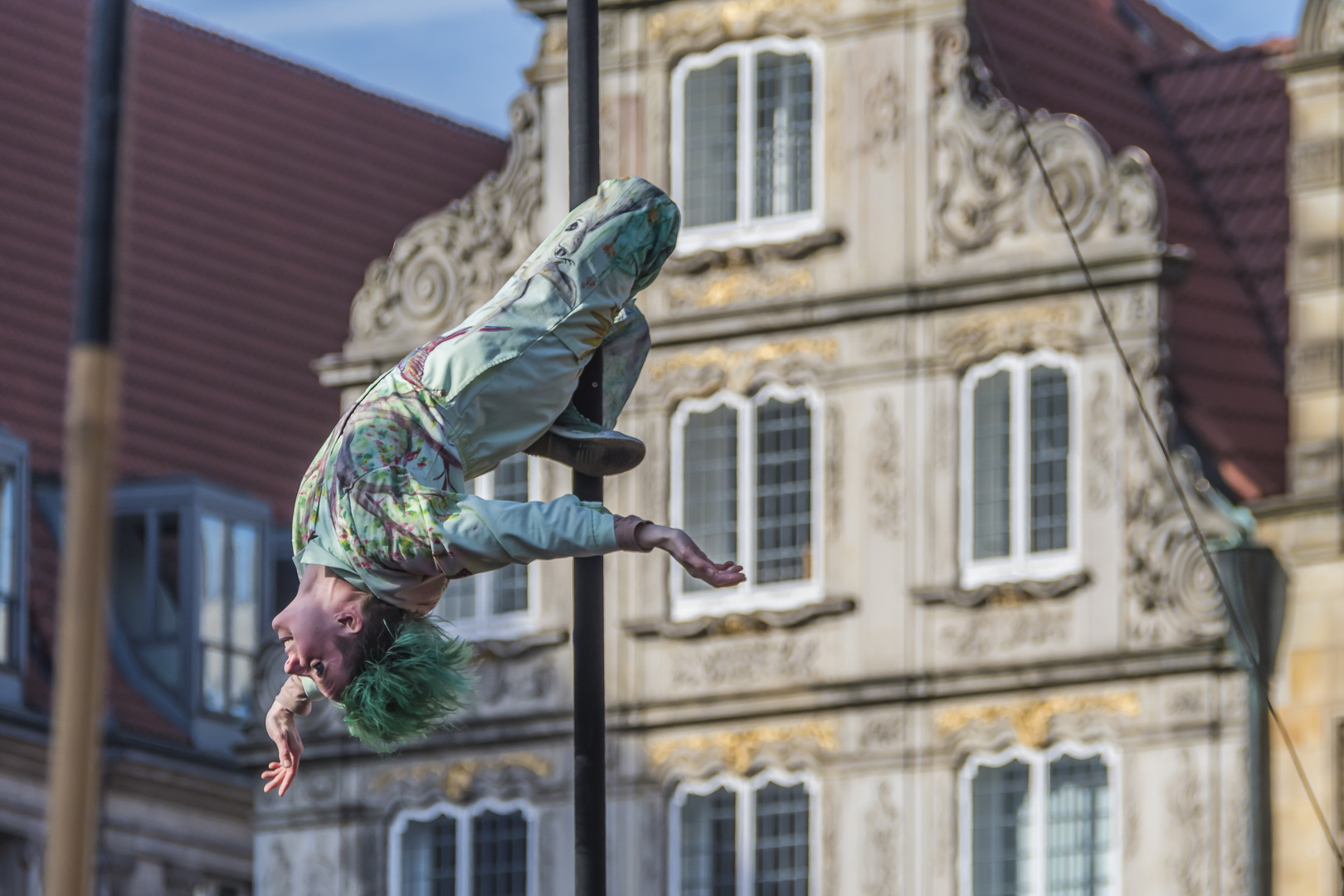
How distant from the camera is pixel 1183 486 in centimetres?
2695

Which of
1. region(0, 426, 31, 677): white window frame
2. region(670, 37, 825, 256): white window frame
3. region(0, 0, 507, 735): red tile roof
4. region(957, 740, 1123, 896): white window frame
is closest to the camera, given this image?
region(957, 740, 1123, 896): white window frame

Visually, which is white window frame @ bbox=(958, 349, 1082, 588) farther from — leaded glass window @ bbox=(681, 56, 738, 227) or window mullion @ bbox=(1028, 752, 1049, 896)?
leaded glass window @ bbox=(681, 56, 738, 227)

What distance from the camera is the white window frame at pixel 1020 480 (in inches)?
1073

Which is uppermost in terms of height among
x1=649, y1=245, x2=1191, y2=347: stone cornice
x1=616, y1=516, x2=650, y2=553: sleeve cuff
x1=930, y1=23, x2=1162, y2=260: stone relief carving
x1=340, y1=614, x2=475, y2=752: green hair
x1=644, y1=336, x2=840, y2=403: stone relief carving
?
x1=930, y1=23, x2=1162, y2=260: stone relief carving

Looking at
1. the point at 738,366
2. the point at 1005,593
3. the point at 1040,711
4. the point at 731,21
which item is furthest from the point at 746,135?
the point at 1040,711

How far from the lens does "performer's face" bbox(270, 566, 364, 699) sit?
12.3m

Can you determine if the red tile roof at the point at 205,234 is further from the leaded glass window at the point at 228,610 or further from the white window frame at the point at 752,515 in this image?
the white window frame at the point at 752,515

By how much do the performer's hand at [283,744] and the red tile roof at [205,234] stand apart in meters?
18.0

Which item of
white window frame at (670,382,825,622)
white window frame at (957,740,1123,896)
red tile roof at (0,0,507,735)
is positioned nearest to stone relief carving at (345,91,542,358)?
white window frame at (670,382,825,622)

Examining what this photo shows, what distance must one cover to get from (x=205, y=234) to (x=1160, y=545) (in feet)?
35.3

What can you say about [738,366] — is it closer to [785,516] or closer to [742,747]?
[785,516]

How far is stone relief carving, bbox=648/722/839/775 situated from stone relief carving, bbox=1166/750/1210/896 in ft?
8.37

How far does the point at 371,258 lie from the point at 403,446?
2322 centimetres

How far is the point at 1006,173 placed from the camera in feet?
92.1
